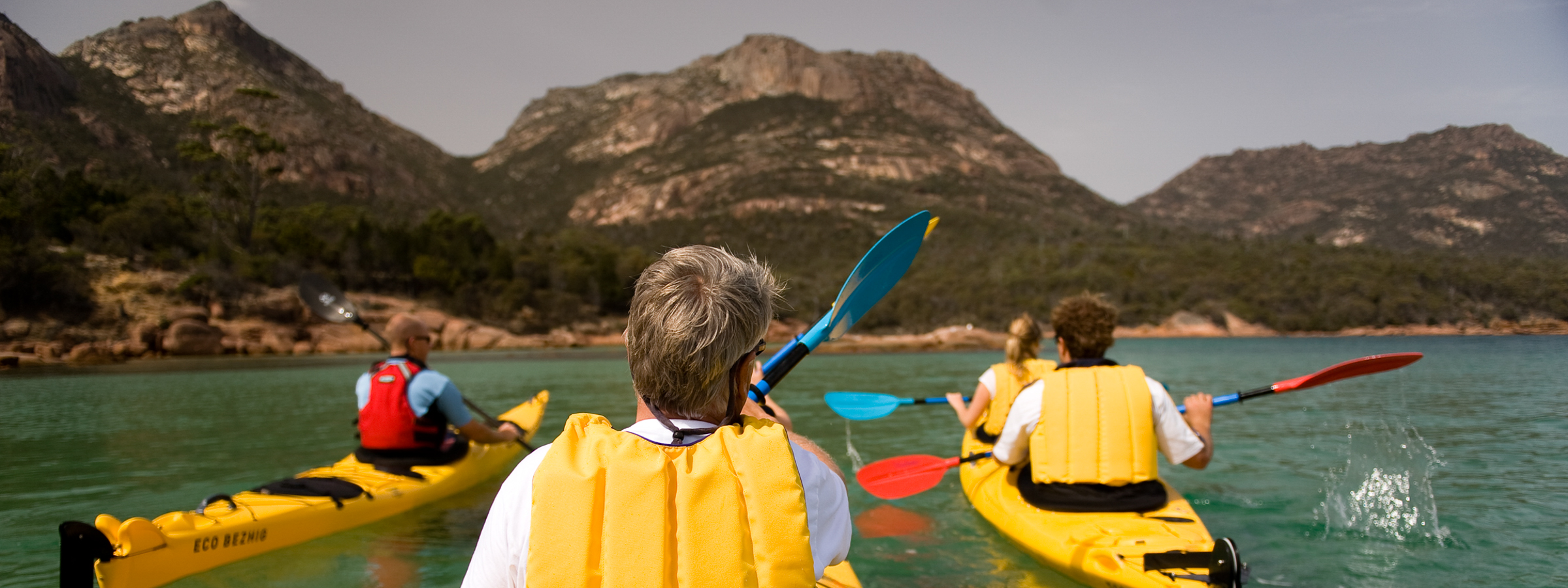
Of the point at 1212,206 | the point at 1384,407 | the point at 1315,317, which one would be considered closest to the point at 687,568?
the point at 1384,407

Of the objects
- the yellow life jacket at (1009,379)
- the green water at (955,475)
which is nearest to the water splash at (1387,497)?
the green water at (955,475)

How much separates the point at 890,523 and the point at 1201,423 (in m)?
2.56

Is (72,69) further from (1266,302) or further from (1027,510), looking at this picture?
(1266,302)

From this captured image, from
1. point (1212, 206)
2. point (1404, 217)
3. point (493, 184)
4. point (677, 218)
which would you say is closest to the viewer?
point (1404, 217)

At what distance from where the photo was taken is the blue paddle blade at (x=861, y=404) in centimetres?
538

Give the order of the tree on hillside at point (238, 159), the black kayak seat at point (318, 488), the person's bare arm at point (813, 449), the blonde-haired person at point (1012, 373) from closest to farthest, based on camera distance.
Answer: the person's bare arm at point (813, 449), the black kayak seat at point (318, 488), the blonde-haired person at point (1012, 373), the tree on hillside at point (238, 159)

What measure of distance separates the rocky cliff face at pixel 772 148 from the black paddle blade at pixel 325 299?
6868cm

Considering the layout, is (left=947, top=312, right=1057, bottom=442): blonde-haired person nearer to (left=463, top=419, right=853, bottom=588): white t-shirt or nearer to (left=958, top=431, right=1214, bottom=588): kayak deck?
(left=958, top=431, right=1214, bottom=588): kayak deck

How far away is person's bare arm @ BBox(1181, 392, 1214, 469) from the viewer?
382 centimetres

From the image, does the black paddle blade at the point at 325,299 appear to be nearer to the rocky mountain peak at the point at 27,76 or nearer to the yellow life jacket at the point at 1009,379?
the yellow life jacket at the point at 1009,379

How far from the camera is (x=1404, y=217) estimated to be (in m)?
73.8

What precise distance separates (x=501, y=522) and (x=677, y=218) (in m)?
82.1

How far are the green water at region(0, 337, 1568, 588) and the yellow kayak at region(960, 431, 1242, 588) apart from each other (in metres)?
0.28

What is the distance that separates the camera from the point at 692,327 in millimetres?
1373
